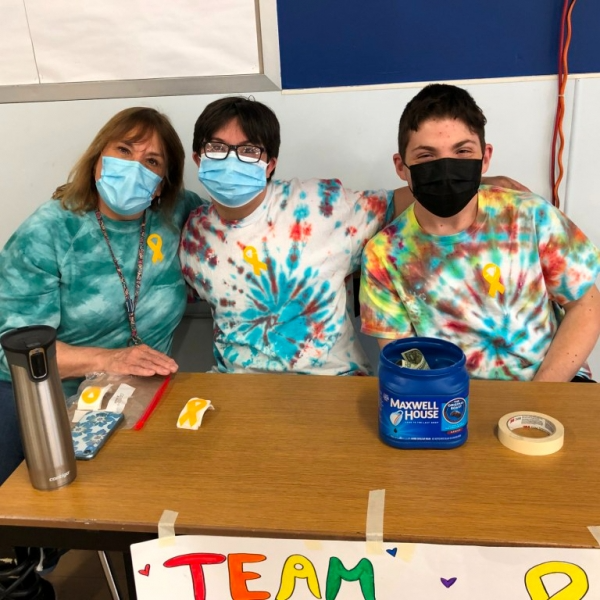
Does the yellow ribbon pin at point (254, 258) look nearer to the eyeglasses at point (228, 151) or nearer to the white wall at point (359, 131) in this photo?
the eyeglasses at point (228, 151)

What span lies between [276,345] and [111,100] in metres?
1.01

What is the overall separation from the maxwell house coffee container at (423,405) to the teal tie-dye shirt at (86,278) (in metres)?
0.82

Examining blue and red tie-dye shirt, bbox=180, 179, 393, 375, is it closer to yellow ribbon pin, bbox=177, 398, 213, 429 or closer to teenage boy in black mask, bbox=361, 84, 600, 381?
teenage boy in black mask, bbox=361, 84, 600, 381

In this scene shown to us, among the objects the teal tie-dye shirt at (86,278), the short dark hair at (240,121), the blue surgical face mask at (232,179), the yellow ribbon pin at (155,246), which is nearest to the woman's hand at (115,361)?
the teal tie-dye shirt at (86,278)

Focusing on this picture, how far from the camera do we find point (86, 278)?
5.32 ft

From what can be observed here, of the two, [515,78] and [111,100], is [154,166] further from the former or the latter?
[515,78]

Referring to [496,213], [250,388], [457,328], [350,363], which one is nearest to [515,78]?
[496,213]

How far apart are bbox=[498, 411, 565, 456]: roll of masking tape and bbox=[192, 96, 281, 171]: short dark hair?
2.94ft

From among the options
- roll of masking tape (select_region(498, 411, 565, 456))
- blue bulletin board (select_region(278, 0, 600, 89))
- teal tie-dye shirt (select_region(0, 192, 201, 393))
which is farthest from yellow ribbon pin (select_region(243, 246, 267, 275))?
roll of masking tape (select_region(498, 411, 565, 456))

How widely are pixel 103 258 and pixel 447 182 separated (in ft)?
2.87

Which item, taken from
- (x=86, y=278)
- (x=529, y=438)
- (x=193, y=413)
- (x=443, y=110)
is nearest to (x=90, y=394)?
(x=193, y=413)

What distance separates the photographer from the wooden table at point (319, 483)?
2.93ft

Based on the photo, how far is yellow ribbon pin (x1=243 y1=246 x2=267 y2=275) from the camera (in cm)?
161

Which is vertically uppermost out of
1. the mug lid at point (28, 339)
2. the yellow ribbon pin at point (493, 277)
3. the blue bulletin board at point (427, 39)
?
the blue bulletin board at point (427, 39)
